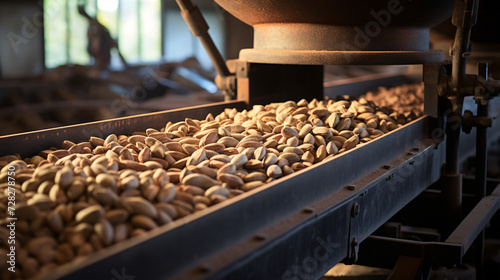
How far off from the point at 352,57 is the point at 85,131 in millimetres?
954

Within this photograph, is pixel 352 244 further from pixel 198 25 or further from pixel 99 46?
pixel 99 46

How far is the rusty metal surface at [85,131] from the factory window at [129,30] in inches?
207

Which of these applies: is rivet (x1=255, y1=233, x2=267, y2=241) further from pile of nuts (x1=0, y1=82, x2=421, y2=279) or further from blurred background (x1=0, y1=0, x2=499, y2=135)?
blurred background (x1=0, y1=0, x2=499, y2=135)

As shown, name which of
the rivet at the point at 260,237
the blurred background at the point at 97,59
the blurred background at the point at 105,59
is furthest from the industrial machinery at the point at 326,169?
the blurred background at the point at 97,59

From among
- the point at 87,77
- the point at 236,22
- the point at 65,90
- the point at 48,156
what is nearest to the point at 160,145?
the point at 48,156

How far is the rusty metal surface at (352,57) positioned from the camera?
186 centimetres

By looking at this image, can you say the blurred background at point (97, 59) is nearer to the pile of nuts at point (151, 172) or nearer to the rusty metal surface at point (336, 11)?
the rusty metal surface at point (336, 11)

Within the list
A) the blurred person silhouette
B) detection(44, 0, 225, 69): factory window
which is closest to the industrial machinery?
the blurred person silhouette

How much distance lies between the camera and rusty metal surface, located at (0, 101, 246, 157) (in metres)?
1.42

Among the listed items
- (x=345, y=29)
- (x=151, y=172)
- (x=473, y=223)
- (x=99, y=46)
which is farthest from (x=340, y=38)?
(x=99, y=46)

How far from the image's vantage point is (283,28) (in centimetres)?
198

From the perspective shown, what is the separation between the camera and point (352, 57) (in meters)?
1.85

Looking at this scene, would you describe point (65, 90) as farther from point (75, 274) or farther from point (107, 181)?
point (75, 274)

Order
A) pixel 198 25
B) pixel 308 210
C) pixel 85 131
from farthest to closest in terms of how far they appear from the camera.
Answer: pixel 198 25 → pixel 85 131 → pixel 308 210
